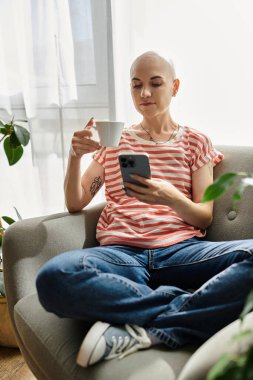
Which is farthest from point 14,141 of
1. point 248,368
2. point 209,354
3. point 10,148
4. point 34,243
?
point 248,368

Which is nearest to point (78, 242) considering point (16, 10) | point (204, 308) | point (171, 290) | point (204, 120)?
point (171, 290)

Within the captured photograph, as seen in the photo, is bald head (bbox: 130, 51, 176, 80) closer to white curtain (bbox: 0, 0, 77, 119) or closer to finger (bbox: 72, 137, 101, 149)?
finger (bbox: 72, 137, 101, 149)

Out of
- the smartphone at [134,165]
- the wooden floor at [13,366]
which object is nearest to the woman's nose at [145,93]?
the smartphone at [134,165]

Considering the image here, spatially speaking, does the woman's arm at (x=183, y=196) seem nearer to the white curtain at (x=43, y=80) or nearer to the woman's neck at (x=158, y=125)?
the woman's neck at (x=158, y=125)

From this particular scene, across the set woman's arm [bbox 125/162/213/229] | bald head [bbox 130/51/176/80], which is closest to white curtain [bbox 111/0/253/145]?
bald head [bbox 130/51/176/80]

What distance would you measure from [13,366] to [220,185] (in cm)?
132

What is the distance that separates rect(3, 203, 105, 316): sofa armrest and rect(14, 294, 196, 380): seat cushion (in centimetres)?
6

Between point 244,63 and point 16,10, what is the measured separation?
3.66 ft

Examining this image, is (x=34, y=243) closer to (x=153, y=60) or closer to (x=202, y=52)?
(x=153, y=60)

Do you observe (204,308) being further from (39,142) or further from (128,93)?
(39,142)

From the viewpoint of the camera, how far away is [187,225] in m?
1.40

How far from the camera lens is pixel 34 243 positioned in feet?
4.33

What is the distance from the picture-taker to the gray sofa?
2.85 ft

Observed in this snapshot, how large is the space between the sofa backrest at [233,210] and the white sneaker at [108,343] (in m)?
0.54
